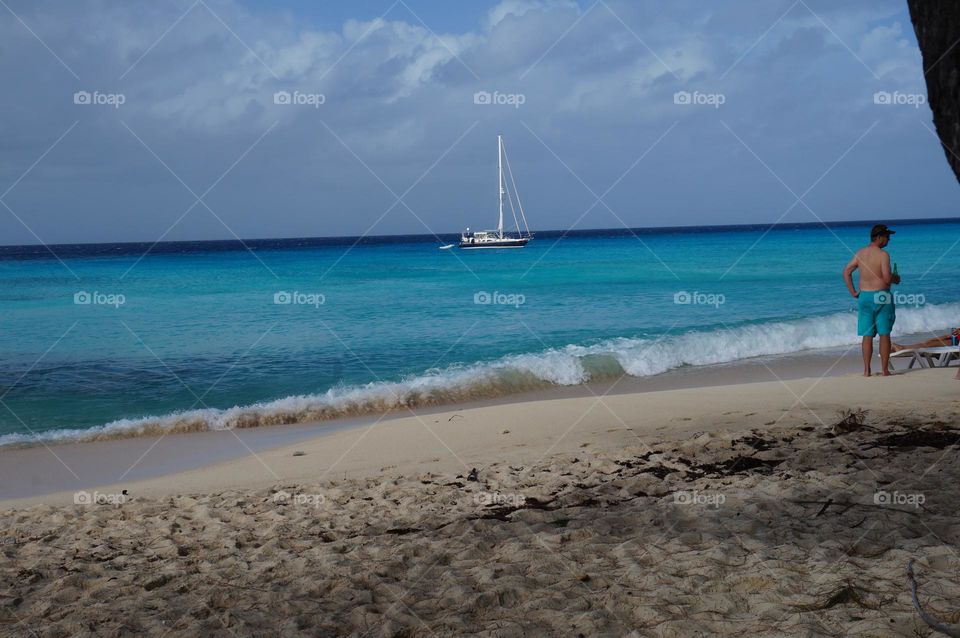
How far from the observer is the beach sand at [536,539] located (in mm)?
3451

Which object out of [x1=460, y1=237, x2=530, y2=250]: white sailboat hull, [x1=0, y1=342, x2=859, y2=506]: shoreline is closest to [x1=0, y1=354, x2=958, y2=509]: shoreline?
[x1=0, y1=342, x2=859, y2=506]: shoreline

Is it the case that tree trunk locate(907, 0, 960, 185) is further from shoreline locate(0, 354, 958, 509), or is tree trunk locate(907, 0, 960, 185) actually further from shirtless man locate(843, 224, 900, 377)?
shirtless man locate(843, 224, 900, 377)

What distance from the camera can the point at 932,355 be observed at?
10281 mm

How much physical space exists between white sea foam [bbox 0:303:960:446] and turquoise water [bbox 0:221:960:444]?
4 centimetres

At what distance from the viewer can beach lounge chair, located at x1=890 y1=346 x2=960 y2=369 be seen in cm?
1019

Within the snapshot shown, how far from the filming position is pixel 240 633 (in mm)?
3436

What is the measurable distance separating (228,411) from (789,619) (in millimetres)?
8708

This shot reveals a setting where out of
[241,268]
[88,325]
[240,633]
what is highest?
[241,268]

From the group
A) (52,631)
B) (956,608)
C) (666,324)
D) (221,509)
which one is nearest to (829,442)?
(956,608)

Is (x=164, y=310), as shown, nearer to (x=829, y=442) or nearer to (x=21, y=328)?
(x=21, y=328)

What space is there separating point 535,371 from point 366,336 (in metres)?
5.86

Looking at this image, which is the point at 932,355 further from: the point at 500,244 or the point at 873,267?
the point at 500,244

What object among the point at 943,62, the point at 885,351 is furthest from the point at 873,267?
the point at 943,62

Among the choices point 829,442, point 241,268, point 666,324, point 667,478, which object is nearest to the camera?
point 667,478
